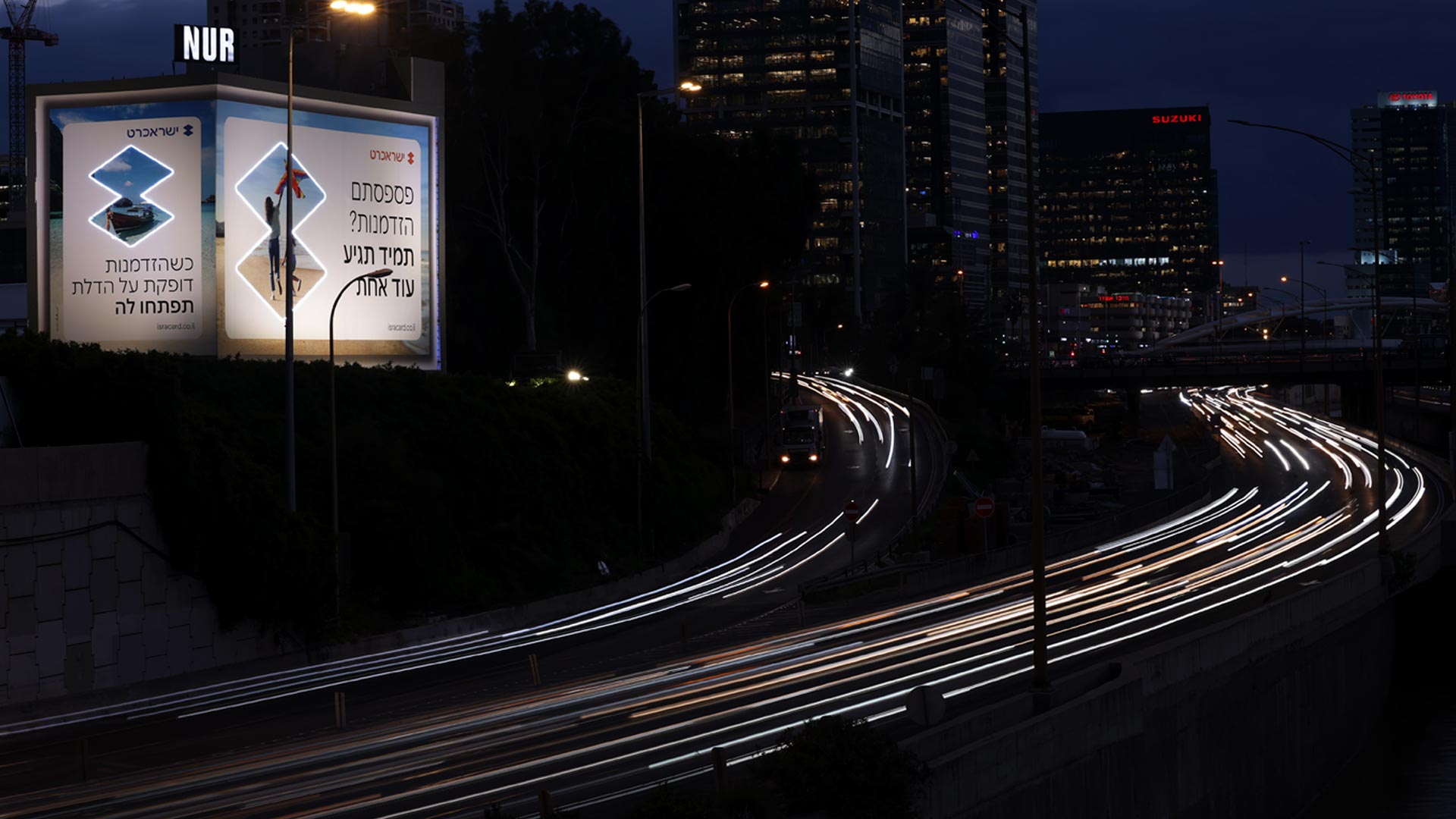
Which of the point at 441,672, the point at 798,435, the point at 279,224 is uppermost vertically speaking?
the point at 279,224

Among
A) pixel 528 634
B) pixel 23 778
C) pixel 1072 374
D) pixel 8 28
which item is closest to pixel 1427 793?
pixel 528 634

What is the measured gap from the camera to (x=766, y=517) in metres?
68.3

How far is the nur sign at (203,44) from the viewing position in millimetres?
47656

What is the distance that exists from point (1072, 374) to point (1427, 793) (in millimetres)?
84084

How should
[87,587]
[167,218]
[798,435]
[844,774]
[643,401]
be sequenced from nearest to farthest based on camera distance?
1. [844,774]
2. [87,587]
3. [167,218]
4. [643,401]
5. [798,435]

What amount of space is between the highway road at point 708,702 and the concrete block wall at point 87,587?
24.9 ft

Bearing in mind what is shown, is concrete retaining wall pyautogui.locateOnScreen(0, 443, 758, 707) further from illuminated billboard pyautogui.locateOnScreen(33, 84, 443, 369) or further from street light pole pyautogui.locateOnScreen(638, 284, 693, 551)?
street light pole pyautogui.locateOnScreen(638, 284, 693, 551)

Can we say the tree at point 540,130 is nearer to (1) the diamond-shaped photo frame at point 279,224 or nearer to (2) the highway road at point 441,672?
(2) the highway road at point 441,672

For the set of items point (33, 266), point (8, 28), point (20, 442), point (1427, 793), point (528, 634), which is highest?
point (8, 28)

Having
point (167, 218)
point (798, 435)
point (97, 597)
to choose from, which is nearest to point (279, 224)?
point (167, 218)

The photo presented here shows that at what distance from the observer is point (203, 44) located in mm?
47750

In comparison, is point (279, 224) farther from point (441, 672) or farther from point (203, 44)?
point (441, 672)

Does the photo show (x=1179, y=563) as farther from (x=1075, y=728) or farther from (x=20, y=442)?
(x=20, y=442)

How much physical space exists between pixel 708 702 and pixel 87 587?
1302 cm
